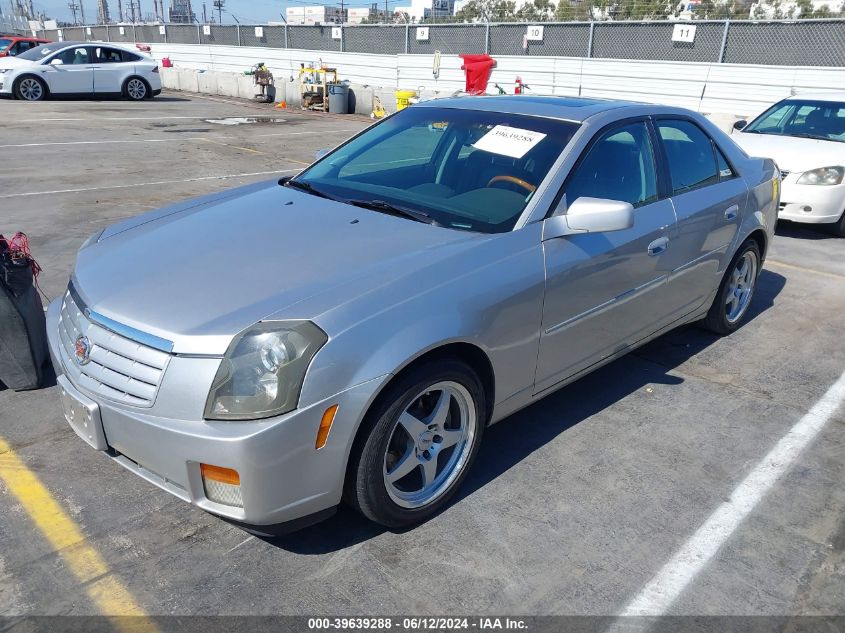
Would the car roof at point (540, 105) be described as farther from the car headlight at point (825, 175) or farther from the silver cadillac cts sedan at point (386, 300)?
the car headlight at point (825, 175)

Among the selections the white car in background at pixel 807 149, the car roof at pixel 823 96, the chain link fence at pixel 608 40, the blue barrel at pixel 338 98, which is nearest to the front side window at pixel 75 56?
the blue barrel at pixel 338 98

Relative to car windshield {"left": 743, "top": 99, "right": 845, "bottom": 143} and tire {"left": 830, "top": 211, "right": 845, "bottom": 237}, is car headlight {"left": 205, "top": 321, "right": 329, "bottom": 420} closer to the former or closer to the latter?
tire {"left": 830, "top": 211, "right": 845, "bottom": 237}

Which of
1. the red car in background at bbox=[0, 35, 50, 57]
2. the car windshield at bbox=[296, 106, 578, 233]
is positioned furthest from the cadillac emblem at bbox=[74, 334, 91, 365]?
the red car in background at bbox=[0, 35, 50, 57]

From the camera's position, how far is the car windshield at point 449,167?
331cm

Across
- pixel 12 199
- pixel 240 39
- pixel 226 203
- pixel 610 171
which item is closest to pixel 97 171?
pixel 12 199

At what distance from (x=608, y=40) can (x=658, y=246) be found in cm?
1692

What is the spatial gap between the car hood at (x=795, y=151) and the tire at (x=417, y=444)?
5.96 meters

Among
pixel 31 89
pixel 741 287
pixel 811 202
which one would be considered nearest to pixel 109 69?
pixel 31 89

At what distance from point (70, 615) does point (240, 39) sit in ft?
102

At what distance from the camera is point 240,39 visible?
98.0 ft

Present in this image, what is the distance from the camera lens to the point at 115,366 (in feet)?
8.30

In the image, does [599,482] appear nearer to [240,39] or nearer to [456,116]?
[456,116]

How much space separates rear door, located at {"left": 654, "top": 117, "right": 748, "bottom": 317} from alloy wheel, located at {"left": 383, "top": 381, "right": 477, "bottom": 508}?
166cm

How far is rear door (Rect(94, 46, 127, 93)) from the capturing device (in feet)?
66.0
